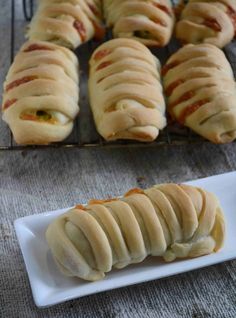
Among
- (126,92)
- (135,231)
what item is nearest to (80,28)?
(126,92)

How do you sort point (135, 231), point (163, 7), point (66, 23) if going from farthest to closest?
point (163, 7) < point (66, 23) < point (135, 231)

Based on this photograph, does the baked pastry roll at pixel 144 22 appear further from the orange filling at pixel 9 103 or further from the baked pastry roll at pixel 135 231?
the baked pastry roll at pixel 135 231

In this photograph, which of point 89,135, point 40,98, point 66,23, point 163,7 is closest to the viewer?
point 40,98

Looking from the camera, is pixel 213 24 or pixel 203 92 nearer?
pixel 203 92

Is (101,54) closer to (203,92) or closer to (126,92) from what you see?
(126,92)

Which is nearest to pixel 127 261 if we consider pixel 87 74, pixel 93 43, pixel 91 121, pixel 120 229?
pixel 120 229

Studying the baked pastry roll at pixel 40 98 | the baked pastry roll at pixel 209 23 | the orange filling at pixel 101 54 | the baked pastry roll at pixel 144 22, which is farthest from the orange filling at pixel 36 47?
the baked pastry roll at pixel 209 23

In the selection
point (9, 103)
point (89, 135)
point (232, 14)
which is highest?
point (232, 14)
